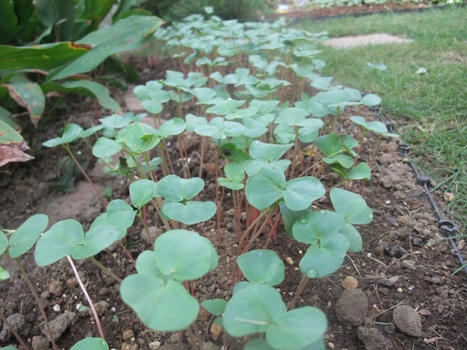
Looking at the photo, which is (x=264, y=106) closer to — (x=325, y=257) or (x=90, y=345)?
(x=325, y=257)

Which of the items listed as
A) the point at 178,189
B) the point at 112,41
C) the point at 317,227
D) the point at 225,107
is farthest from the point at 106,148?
the point at 112,41

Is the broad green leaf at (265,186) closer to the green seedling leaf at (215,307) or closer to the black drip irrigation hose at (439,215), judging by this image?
the green seedling leaf at (215,307)

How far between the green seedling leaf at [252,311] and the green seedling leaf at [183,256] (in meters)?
0.08

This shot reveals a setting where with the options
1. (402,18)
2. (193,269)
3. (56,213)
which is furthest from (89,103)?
(402,18)

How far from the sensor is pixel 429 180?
4.57 ft

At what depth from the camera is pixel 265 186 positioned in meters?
0.83

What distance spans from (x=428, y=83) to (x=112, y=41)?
1.76 meters

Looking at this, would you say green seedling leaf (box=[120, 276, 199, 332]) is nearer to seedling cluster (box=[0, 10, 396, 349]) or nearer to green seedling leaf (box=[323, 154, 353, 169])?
seedling cluster (box=[0, 10, 396, 349])

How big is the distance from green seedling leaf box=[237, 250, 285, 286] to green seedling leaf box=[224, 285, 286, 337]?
0.37 ft

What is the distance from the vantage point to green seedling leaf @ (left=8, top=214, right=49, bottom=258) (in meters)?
0.86

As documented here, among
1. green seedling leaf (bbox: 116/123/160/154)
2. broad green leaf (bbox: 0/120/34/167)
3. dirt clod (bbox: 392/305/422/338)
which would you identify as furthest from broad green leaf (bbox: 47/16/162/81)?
dirt clod (bbox: 392/305/422/338)

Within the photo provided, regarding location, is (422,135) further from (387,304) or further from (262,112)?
(387,304)

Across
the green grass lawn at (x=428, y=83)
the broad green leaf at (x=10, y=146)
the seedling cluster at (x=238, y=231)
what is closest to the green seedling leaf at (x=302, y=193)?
the seedling cluster at (x=238, y=231)

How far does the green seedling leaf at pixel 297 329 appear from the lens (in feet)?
1.78
